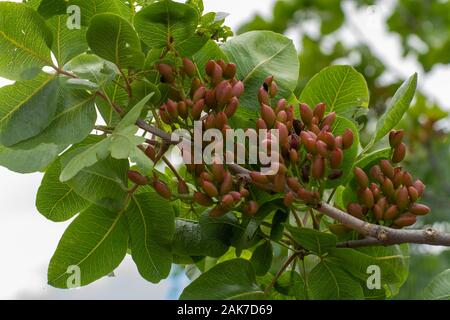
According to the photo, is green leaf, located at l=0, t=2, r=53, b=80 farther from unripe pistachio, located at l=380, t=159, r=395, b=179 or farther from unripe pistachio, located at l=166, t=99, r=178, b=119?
unripe pistachio, located at l=380, t=159, r=395, b=179

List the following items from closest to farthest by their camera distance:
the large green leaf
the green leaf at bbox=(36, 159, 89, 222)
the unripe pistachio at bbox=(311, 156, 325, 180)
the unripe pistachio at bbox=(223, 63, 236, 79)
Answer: the large green leaf < the unripe pistachio at bbox=(311, 156, 325, 180) < the unripe pistachio at bbox=(223, 63, 236, 79) < the green leaf at bbox=(36, 159, 89, 222)

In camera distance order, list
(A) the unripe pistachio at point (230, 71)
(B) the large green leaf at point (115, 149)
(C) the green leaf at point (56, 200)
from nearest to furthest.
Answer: (B) the large green leaf at point (115, 149) → (A) the unripe pistachio at point (230, 71) → (C) the green leaf at point (56, 200)

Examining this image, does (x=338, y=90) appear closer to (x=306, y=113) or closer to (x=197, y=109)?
(x=306, y=113)

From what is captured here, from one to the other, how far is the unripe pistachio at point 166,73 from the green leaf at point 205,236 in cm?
24

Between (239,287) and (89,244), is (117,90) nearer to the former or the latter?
(89,244)

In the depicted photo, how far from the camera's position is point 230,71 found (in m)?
1.38

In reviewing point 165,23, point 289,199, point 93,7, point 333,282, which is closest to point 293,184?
point 289,199

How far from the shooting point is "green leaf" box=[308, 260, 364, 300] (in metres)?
1.38

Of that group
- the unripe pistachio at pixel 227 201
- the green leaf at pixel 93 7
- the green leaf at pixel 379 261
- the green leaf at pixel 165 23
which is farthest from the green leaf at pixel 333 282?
the green leaf at pixel 93 7

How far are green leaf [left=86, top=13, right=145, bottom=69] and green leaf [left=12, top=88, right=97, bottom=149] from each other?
8 cm

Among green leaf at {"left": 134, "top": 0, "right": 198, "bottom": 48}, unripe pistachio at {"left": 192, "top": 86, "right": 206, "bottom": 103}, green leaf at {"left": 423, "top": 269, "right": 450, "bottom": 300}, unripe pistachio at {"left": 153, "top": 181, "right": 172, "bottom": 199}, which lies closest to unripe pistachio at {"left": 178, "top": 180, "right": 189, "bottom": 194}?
unripe pistachio at {"left": 153, "top": 181, "right": 172, "bottom": 199}

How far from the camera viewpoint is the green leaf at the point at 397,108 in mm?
1395

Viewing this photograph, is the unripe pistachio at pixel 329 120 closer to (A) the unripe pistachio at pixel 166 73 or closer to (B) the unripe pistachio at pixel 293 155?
(B) the unripe pistachio at pixel 293 155

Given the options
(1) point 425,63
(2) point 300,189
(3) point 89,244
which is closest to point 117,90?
(3) point 89,244
